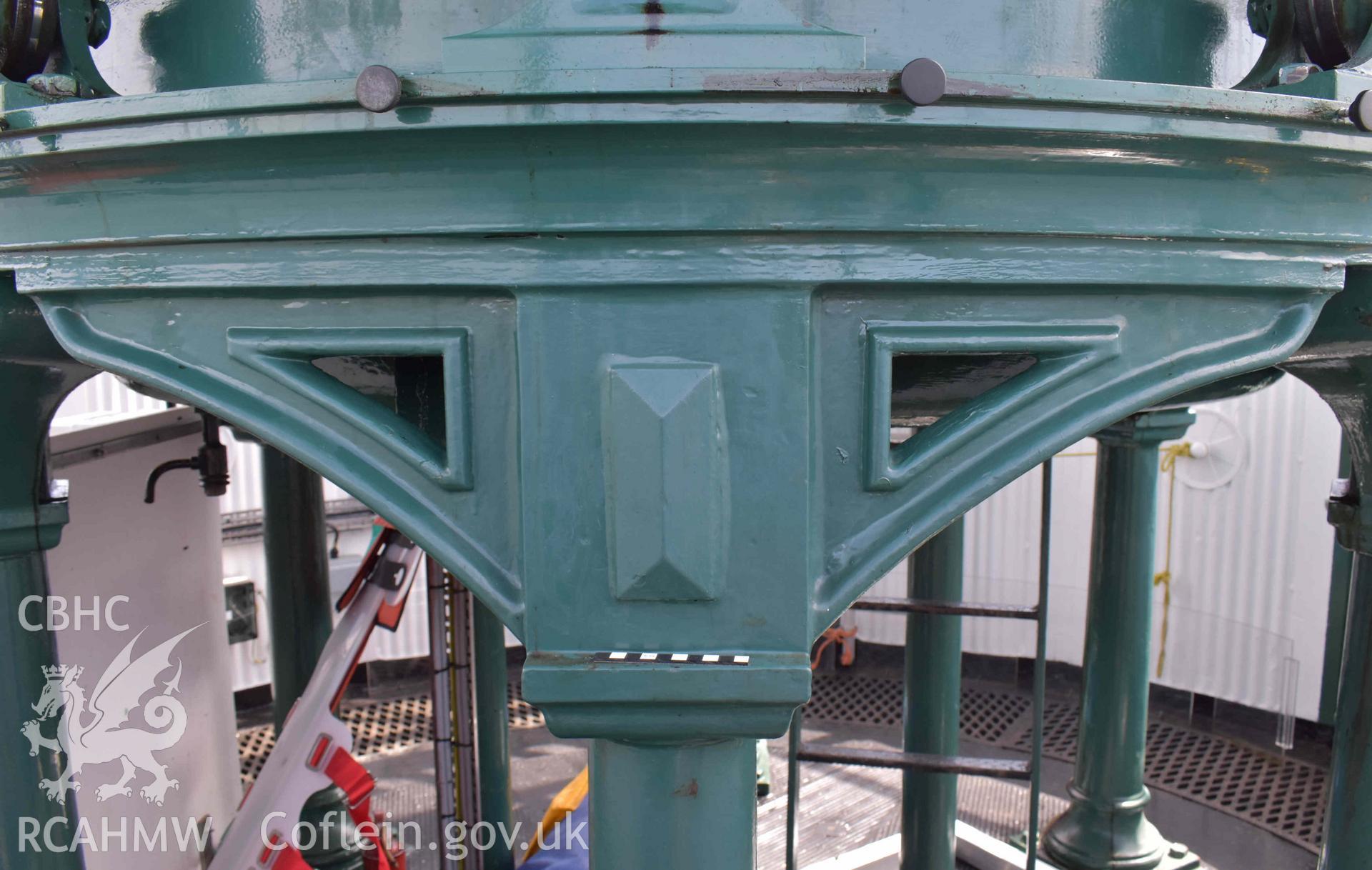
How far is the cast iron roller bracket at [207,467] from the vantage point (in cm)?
344

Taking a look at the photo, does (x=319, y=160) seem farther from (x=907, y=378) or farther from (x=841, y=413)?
(x=907, y=378)

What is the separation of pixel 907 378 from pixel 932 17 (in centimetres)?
68

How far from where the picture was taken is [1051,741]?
538 centimetres

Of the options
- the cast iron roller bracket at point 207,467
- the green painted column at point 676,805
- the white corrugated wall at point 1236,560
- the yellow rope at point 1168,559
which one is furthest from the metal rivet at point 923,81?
the yellow rope at point 1168,559

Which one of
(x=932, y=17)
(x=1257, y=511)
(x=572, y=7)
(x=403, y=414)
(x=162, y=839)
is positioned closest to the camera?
(x=572, y=7)

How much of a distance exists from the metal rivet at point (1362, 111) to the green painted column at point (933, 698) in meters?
2.35

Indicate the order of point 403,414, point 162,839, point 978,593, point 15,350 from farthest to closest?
1. point 978,593
2. point 162,839
3. point 15,350
4. point 403,414

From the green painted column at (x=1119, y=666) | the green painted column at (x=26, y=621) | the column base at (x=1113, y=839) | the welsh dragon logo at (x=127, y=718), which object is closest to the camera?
the green painted column at (x=26, y=621)

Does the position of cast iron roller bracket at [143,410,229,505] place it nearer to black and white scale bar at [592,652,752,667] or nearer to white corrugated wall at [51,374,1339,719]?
white corrugated wall at [51,374,1339,719]

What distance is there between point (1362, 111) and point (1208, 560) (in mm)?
4940

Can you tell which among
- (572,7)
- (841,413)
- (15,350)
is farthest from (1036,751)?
(15,350)

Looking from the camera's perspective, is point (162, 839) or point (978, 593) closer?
point (162, 839)

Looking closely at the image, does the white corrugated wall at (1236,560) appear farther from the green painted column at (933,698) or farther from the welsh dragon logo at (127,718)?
the welsh dragon logo at (127,718)

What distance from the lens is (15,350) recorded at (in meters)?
1.60
